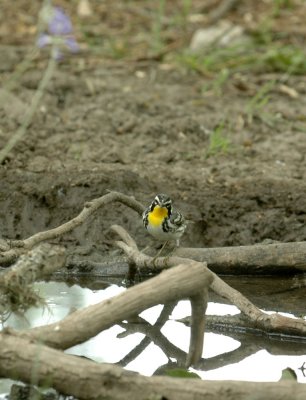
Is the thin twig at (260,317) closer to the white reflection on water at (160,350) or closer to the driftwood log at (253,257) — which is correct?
the white reflection on water at (160,350)

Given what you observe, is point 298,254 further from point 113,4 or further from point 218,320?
point 113,4

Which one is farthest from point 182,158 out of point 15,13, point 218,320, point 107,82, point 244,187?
point 15,13

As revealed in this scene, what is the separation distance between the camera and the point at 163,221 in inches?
308

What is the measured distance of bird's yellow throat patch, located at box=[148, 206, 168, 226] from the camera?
310 inches

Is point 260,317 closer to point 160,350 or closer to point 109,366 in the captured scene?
point 160,350

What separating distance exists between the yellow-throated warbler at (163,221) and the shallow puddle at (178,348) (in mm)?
538

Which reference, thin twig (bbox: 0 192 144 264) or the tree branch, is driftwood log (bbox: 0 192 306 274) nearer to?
thin twig (bbox: 0 192 144 264)

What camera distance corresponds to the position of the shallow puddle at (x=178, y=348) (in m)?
6.42

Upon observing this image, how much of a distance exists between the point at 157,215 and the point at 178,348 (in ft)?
4.49

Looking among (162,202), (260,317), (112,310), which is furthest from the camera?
(162,202)

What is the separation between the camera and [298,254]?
7.89 metres

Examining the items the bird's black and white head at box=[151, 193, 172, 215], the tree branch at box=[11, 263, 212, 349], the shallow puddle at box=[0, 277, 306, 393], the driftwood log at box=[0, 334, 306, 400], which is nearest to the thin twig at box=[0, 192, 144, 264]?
the bird's black and white head at box=[151, 193, 172, 215]

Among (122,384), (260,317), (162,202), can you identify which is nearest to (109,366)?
(122,384)

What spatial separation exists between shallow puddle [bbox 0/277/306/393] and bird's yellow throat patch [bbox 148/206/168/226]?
2.03ft
